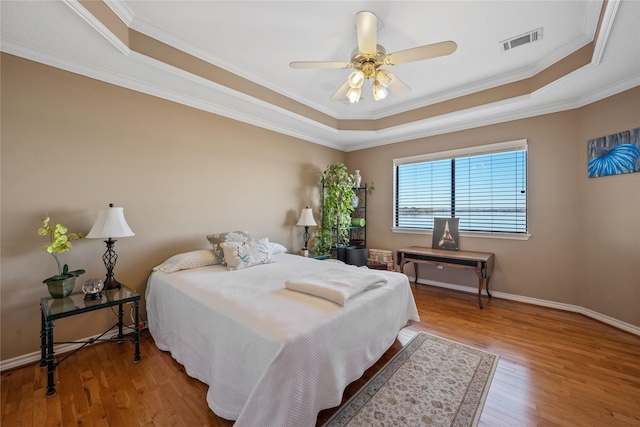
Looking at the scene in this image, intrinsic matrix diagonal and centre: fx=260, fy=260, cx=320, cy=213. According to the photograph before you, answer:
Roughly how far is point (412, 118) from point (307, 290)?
3200mm

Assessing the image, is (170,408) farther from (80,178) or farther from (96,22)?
(96,22)

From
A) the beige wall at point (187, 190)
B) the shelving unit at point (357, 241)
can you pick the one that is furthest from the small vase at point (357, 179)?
the beige wall at point (187, 190)

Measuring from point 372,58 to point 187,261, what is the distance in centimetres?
255

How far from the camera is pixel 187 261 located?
266 cm

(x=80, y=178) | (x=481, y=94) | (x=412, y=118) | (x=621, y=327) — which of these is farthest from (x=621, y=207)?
(x=80, y=178)

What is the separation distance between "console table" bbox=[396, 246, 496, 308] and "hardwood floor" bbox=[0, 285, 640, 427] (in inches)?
30.3

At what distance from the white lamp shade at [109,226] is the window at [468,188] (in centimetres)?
400

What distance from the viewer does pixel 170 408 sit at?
65.5 inches

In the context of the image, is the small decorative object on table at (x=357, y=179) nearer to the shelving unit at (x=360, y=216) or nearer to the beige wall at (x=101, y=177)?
the shelving unit at (x=360, y=216)

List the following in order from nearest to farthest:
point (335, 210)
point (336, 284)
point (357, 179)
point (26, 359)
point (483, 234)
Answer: point (336, 284), point (26, 359), point (483, 234), point (335, 210), point (357, 179)

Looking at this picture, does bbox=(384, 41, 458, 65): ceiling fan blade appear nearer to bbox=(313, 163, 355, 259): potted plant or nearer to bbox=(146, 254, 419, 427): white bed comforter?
bbox=(146, 254, 419, 427): white bed comforter

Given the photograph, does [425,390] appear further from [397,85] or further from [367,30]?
[367,30]

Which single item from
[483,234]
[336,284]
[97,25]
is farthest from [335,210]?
[97,25]

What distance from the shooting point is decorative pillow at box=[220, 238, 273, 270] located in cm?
270
